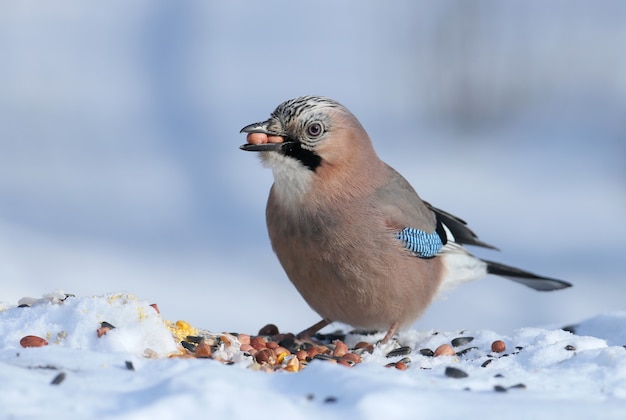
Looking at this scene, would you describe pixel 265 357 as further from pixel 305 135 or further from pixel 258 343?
pixel 305 135

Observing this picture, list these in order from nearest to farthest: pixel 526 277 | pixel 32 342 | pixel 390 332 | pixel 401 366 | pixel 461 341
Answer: pixel 32 342, pixel 401 366, pixel 461 341, pixel 390 332, pixel 526 277

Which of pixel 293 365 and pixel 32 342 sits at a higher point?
pixel 32 342

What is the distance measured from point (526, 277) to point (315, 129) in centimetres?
158

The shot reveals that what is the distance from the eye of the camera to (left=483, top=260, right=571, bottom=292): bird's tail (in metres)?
5.06

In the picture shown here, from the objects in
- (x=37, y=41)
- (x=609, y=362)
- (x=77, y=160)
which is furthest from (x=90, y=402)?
(x=37, y=41)

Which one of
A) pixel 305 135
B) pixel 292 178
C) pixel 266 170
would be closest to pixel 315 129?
pixel 305 135

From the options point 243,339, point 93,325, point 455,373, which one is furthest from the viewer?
point 243,339

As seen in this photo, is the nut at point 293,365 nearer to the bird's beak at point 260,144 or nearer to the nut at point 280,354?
the nut at point 280,354

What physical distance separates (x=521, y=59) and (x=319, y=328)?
7.20m

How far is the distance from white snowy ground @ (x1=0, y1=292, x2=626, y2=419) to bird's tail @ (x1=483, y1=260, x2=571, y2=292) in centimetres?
168

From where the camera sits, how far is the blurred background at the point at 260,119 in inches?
293

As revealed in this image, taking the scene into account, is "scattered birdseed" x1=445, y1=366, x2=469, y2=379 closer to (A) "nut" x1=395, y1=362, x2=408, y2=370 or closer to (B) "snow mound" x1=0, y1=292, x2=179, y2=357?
(A) "nut" x1=395, y1=362, x2=408, y2=370

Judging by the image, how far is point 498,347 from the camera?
3.79 metres

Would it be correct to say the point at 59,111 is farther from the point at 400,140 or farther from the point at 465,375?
the point at 465,375
